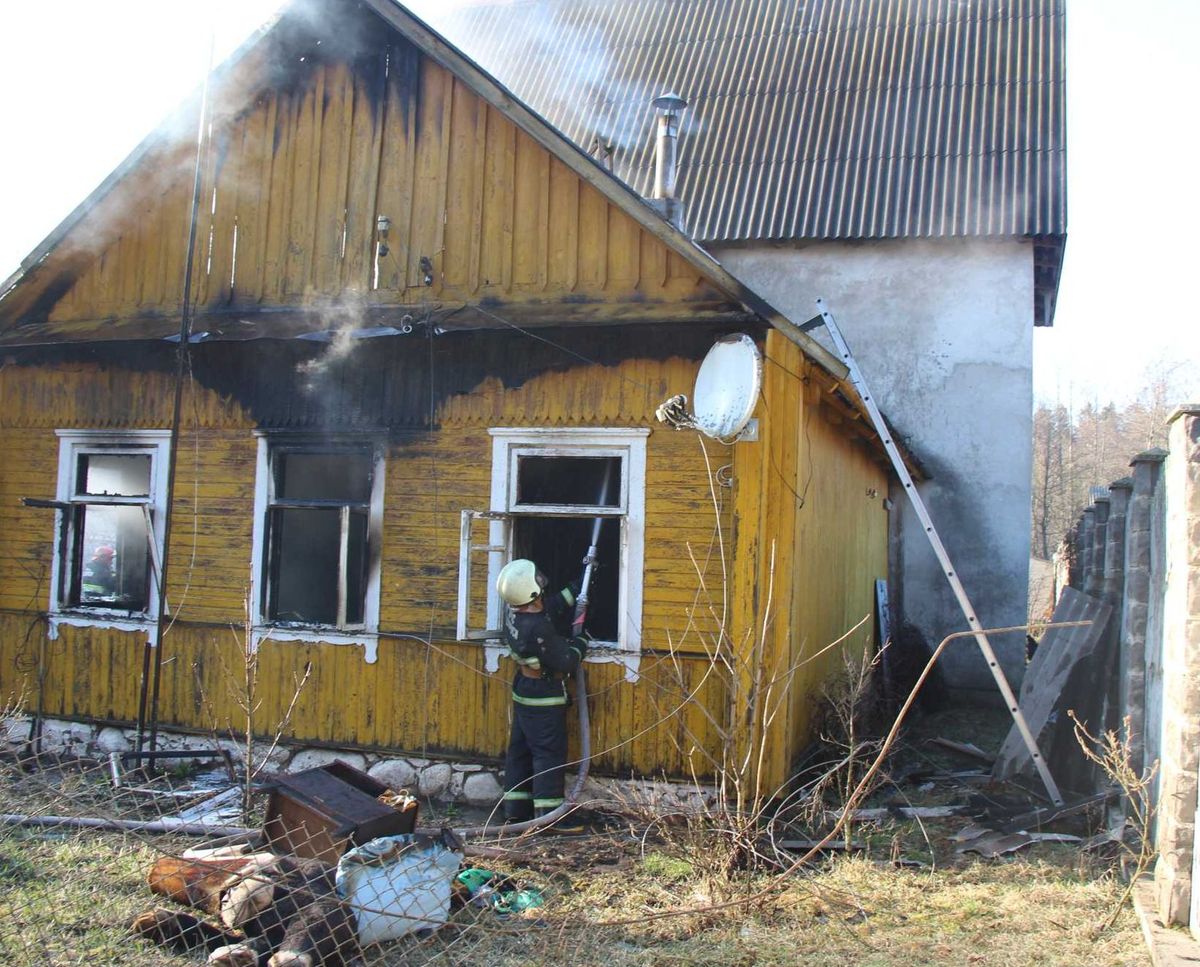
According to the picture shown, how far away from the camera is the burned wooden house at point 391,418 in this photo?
24.0ft

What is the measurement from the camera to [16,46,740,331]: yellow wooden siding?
25.5 ft

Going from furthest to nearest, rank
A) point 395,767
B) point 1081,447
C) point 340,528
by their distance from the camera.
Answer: point 1081,447
point 340,528
point 395,767

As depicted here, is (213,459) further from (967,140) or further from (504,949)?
(967,140)

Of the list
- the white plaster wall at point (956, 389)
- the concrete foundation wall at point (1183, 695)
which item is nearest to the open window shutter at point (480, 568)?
the concrete foundation wall at point (1183, 695)

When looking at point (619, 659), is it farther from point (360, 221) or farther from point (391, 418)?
point (360, 221)

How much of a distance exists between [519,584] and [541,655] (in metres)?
0.51

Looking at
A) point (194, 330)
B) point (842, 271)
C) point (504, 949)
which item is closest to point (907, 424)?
point (842, 271)

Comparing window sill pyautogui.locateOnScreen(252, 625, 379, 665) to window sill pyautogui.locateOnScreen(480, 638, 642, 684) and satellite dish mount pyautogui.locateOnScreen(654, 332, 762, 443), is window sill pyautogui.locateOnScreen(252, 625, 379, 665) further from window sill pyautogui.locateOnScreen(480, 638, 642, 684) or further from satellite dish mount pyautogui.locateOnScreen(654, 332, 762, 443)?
satellite dish mount pyautogui.locateOnScreen(654, 332, 762, 443)

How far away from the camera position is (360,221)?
27.5 ft

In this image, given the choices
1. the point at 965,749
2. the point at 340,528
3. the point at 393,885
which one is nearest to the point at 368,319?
the point at 340,528

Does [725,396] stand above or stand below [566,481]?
above

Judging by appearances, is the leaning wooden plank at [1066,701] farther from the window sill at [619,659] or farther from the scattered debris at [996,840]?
the window sill at [619,659]

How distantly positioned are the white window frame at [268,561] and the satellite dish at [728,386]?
264 cm

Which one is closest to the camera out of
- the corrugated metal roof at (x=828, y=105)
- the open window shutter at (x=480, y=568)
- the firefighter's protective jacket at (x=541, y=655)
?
the firefighter's protective jacket at (x=541, y=655)
